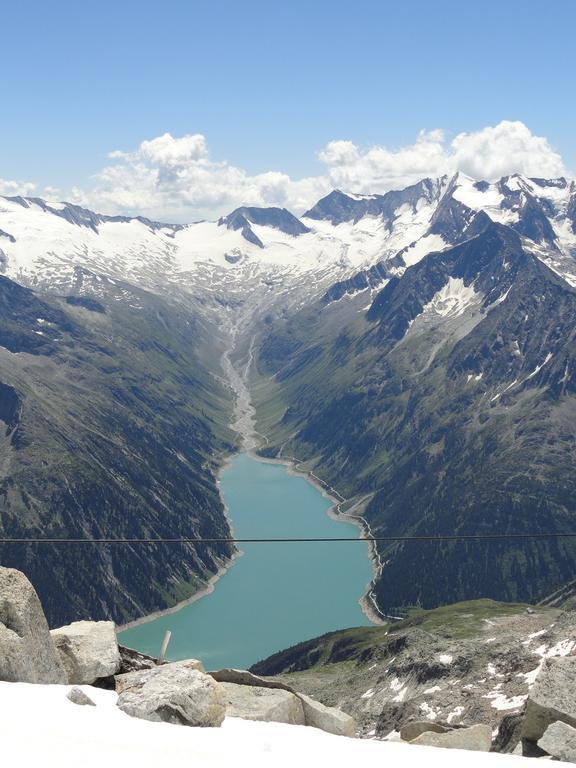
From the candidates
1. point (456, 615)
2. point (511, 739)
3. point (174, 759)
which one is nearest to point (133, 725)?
point (174, 759)

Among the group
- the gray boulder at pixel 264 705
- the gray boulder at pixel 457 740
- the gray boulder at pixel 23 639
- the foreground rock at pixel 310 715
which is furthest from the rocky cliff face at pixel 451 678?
the gray boulder at pixel 23 639

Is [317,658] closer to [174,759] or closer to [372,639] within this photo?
[372,639]

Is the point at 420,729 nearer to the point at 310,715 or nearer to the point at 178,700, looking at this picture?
the point at 310,715

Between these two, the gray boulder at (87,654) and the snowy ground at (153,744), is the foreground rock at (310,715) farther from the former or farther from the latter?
the gray boulder at (87,654)

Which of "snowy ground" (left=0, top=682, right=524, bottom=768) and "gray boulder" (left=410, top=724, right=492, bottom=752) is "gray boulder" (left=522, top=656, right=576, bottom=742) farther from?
"snowy ground" (left=0, top=682, right=524, bottom=768)

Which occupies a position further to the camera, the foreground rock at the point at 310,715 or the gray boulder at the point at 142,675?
the foreground rock at the point at 310,715

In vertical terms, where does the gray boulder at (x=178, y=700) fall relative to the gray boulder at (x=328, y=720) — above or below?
above
